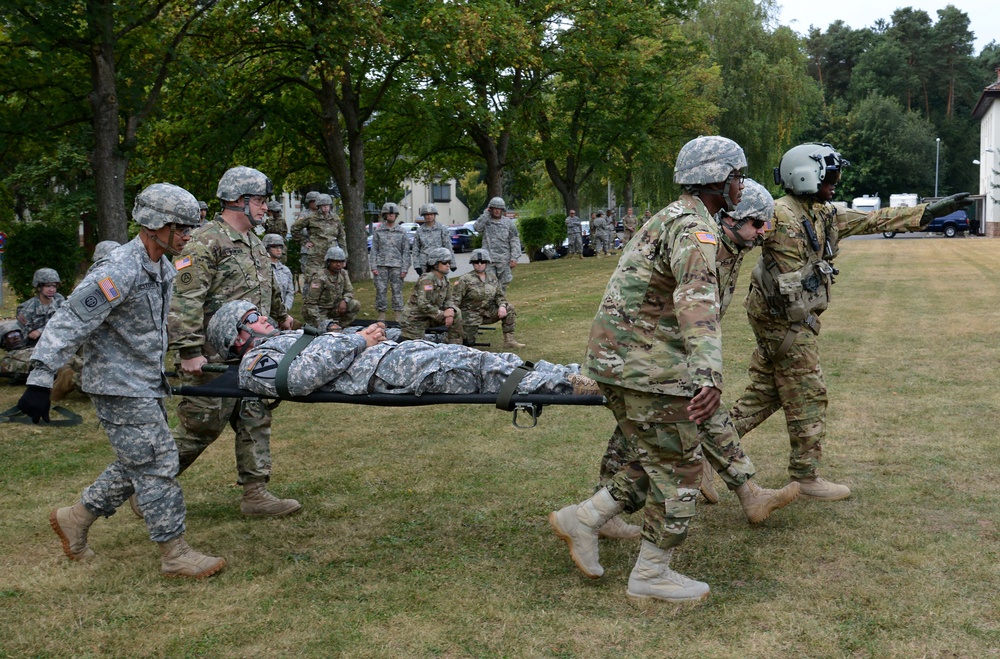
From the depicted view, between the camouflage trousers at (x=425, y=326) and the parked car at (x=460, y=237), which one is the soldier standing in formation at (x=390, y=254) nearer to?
the camouflage trousers at (x=425, y=326)

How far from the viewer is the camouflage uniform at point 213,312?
5.60 metres

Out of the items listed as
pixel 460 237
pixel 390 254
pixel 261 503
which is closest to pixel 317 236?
pixel 390 254

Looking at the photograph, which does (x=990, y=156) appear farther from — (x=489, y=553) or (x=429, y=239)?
(x=489, y=553)

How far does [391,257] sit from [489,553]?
465 inches

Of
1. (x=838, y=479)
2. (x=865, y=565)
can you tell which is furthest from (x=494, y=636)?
(x=838, y=479)

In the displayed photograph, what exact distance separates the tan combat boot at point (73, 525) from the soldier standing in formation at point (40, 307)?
256 inches

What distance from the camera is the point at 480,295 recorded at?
12.8 m

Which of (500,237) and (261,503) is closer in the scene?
(261,503)

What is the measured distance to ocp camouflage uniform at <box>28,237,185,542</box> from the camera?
4.77 m

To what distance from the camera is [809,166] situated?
19.3ft

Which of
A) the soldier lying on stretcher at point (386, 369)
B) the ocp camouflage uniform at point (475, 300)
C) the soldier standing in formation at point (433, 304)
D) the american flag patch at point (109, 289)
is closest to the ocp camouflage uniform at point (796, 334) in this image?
the soldier lying on stretcher at point (386, 369)

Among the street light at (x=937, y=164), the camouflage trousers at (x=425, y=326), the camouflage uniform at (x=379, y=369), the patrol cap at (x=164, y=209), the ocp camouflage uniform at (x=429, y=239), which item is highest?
the street light at (x=937, y=164)

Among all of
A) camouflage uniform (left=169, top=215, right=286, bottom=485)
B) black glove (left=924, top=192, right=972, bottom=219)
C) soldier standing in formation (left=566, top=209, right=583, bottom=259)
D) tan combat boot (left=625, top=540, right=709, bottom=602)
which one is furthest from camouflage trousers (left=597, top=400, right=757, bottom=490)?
soldier standing in formation (left=566, top=209, right=583, bottom=259)

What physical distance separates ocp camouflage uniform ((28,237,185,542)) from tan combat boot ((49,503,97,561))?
380mm
